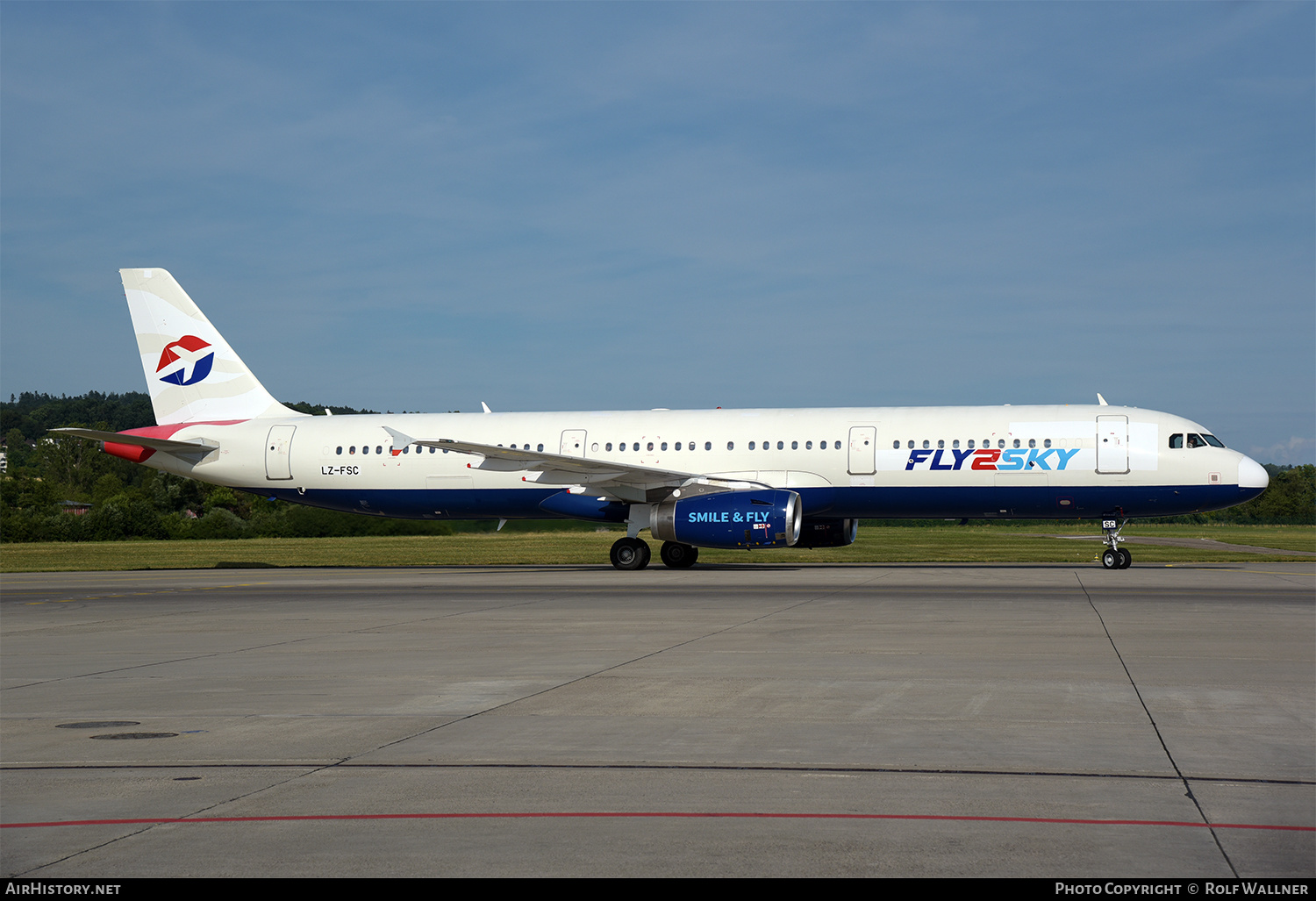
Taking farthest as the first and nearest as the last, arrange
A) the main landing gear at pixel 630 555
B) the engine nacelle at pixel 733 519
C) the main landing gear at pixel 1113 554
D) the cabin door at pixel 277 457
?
the cabin door at pixel 277 457 → the main landing gear at pixel 630 555 → the main landing gear at pixel 1113 554 → the engine nacelle at pixel 733 519

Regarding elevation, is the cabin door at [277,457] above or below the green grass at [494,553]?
above

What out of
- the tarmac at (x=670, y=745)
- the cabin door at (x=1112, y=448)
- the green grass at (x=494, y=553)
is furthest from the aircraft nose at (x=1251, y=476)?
the tarmac at (x=670, y=745)

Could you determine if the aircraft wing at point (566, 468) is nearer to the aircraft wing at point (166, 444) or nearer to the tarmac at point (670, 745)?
the aircraft wing at point (166, 444)

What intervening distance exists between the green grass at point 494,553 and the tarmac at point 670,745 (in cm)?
1823

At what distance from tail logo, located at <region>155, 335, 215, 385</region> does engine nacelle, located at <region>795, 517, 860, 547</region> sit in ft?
61.6

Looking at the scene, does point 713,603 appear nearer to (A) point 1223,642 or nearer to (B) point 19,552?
(A) point 1223,642

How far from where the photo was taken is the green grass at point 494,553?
3484 centimetres

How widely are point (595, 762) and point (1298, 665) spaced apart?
26.8ft

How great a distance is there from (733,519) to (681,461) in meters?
3.91

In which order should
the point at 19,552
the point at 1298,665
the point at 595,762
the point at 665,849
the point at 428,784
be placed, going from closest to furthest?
1. the point at 665,849
2. the point at 428,784
3. the point at 595,762
4. the point at 1298,665
5. the point at 19,552

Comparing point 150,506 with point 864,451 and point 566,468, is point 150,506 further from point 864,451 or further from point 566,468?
point 864,451

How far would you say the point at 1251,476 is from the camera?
26.5 metres

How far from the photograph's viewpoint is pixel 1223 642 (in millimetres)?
13258
